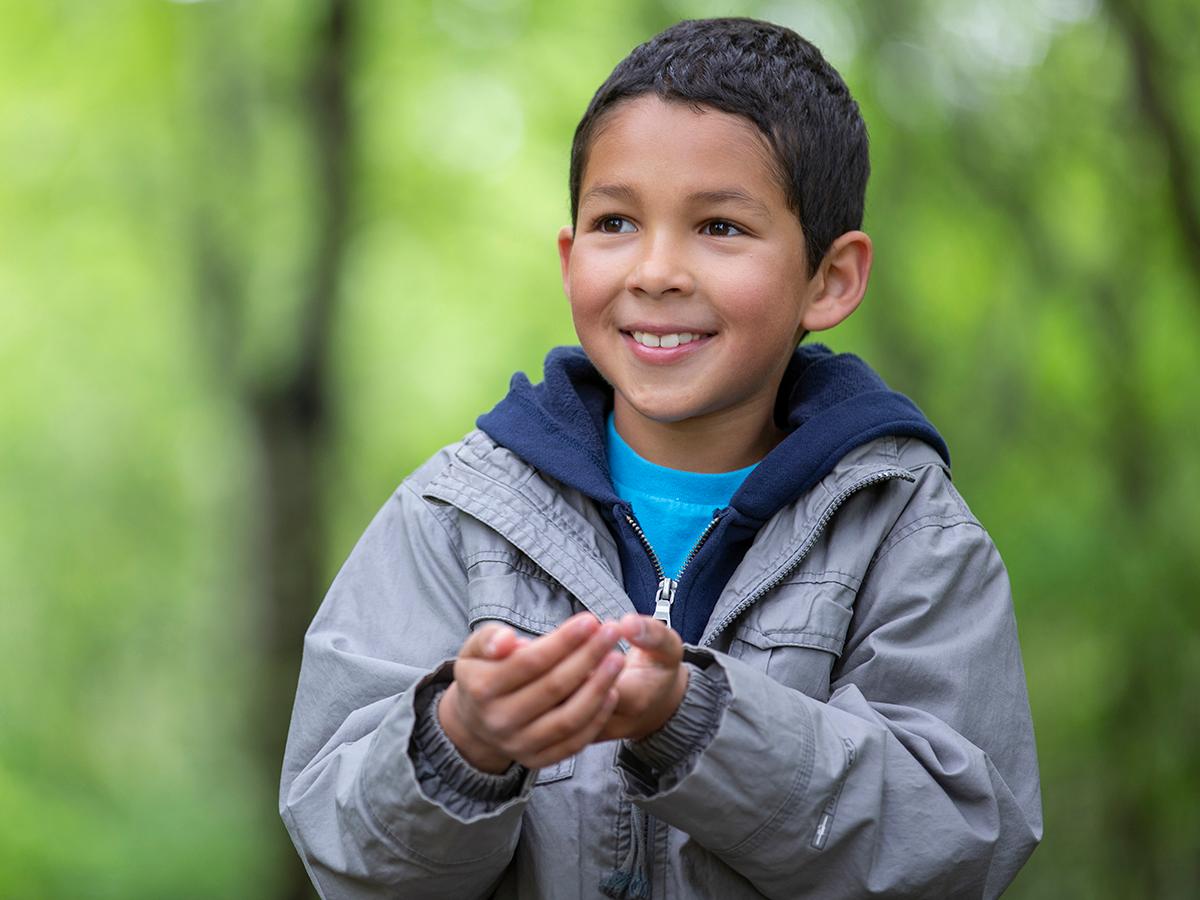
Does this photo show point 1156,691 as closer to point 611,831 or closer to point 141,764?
Result: point 611,831

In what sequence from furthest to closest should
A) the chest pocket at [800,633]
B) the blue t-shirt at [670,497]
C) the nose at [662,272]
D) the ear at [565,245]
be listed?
the ear at [565,245] → the blue t-shirt at [670,497] → the nose at [662,272] → the chest pocket at [800,633]

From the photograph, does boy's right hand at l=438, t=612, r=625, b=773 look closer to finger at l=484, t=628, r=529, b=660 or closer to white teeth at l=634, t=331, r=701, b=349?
finger at l=484, t=628, r=529, b=660

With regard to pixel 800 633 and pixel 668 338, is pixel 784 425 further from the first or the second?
pixel 800 633

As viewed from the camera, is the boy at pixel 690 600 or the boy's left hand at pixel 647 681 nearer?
the boy's left hand at pixel 647 681

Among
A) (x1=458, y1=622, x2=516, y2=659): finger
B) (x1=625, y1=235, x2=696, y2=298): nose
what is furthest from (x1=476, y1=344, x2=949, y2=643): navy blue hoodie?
(x1=458, y1=622, x2=516, y2=659): finger

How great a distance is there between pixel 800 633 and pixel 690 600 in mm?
189

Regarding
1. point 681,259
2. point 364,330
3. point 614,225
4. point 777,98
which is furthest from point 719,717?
point 364,330

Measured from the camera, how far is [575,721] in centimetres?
153

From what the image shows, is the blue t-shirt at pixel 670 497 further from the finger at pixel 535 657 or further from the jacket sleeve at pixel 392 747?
the finger at pixel 535 657

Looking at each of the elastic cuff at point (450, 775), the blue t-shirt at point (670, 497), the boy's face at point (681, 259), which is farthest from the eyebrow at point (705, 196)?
the elastic cuff at point (450, 775)

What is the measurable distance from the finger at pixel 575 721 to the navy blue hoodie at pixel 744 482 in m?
0.48

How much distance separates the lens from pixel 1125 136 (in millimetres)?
6008

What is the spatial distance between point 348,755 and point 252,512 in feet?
15.5

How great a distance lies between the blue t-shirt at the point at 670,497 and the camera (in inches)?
84.7
